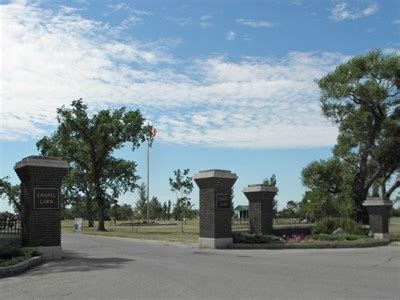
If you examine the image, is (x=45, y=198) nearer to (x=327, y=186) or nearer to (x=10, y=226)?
(x=10, y=226)

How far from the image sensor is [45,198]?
1819 cm

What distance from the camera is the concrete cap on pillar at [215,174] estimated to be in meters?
23.0

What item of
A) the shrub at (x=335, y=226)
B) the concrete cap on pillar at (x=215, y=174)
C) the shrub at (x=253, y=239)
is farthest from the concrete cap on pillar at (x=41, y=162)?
the shrub at (x=335, y=226)

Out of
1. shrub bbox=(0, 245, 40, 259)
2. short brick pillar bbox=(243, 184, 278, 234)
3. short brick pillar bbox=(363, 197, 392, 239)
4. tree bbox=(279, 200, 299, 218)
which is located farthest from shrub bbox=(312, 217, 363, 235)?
tree bbox=(279, 200, 299, 218)

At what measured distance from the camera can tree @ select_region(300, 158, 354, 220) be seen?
37.6 metres

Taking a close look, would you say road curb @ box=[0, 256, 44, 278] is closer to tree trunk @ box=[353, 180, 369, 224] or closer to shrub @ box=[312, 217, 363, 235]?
shrub @ box=[312, 217, 363, 235]

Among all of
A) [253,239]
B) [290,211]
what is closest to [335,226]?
[253,239]

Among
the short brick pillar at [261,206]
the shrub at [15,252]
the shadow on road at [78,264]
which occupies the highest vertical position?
the short brick pillar at [261,206]

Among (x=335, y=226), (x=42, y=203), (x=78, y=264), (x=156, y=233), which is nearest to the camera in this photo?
(x=78, y=264)

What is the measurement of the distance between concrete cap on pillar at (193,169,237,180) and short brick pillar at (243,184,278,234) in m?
3.31

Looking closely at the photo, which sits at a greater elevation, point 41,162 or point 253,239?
point 41,162

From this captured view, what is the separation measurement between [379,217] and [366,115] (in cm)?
857

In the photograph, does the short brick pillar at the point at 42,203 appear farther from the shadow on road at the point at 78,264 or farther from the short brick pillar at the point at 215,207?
the short brick pillar at the point at 215,207

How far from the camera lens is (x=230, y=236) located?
23.4 meters
